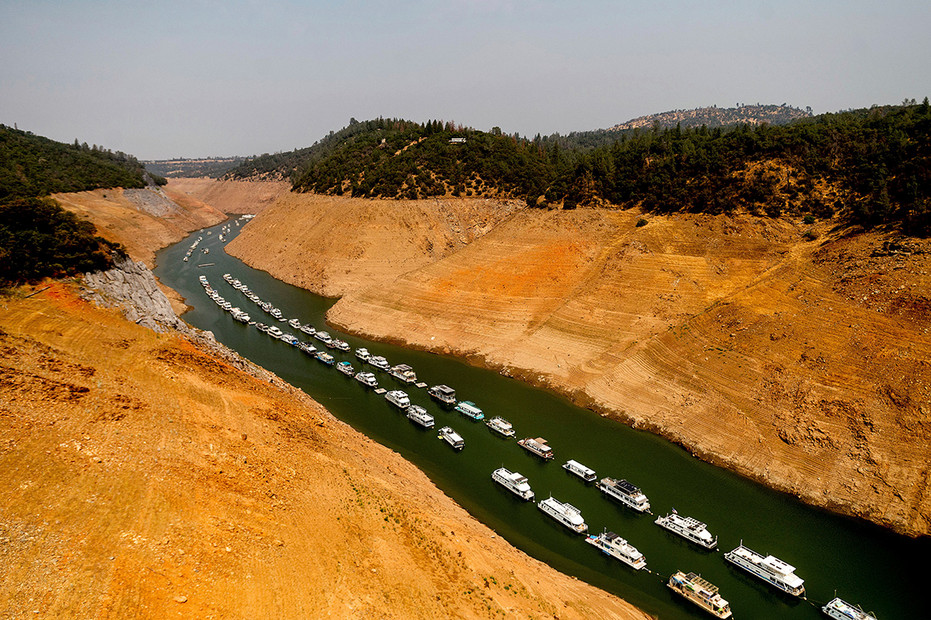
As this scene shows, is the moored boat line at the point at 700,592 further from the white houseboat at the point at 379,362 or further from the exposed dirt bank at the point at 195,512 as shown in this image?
the white houseboat at the point at 379,362

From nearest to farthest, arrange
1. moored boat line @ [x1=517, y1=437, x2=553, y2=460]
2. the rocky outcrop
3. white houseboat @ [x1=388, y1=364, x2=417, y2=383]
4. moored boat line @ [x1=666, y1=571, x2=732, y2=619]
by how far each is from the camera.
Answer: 1. moored boat line @ [x1=666, y1=571, x2=732, y2=619]
2. the rocky outcrop
3. moored boat line @ [x1=517, y1=437, x2=553, y2=460]
4. white houseboat @ [x1=388, y1=364, x2=417, y2=383]

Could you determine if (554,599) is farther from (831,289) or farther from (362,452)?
(831,289)

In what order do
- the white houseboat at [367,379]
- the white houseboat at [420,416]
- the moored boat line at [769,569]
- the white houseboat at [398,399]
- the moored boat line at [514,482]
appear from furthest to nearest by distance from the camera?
the white houseboat at [367,379], the white houseboat at [398,399], the white houseboat at [420,416], the moored boat line at [514,482], the moored boat line at [769,569]

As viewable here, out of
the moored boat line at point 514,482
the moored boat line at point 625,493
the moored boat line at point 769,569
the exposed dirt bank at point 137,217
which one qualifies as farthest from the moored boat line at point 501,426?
the exposed dirt bank at point 137,217

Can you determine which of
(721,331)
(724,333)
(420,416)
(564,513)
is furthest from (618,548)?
(721,331)

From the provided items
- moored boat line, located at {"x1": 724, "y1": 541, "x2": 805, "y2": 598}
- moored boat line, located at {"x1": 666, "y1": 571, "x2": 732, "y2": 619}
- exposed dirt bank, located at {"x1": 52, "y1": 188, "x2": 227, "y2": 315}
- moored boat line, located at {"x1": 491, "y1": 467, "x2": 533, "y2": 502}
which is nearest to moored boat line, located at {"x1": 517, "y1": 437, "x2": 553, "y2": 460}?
moored boat line, located at {"x1": 491, "y1": 467, "x2": 533, "y2": 502}

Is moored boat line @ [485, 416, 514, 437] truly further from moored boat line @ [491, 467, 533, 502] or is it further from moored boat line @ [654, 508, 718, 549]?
moored boat line @ [654, 508, 718, 549]
